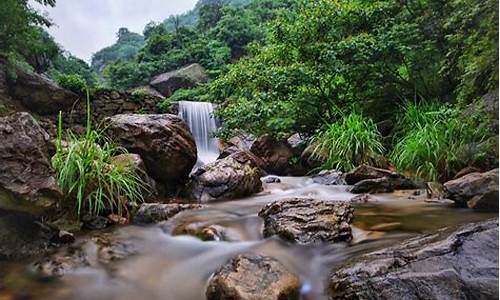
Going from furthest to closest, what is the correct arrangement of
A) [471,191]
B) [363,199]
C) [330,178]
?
[330,178], [363,199], [471,191]

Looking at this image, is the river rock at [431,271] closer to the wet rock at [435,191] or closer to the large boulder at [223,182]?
the wet rock at [435,191]

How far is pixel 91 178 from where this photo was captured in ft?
10.4

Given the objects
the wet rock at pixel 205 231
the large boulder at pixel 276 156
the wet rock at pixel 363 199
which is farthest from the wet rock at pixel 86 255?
the large boulder at pixel 276 156

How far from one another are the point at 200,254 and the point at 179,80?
11.7 meters

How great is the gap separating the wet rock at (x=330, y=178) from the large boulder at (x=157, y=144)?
155cm

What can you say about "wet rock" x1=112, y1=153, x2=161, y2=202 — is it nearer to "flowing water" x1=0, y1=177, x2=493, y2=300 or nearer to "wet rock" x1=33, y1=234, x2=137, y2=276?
"flowing water" x1=0, y1=177, x2=493, y2=300

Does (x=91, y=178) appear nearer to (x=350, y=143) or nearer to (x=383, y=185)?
(x=383, y=185)

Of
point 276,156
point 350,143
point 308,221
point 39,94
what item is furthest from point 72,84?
point 308,221

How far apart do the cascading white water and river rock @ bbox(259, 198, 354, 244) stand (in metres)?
4.86

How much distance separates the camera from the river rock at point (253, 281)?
1.67 metres

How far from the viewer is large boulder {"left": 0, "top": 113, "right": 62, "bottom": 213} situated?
2.37 metres

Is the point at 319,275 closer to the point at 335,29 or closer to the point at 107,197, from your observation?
the point at 107,197

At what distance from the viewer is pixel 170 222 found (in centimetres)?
303

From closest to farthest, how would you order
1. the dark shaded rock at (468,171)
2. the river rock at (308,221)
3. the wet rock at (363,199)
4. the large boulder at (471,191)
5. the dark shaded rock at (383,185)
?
the river rock at (308,221) < the large boulder at (471,191) < the dark shaded rock at (468,171) < the wet rock at (363,199) < the dark shaded rock at (383,185)
